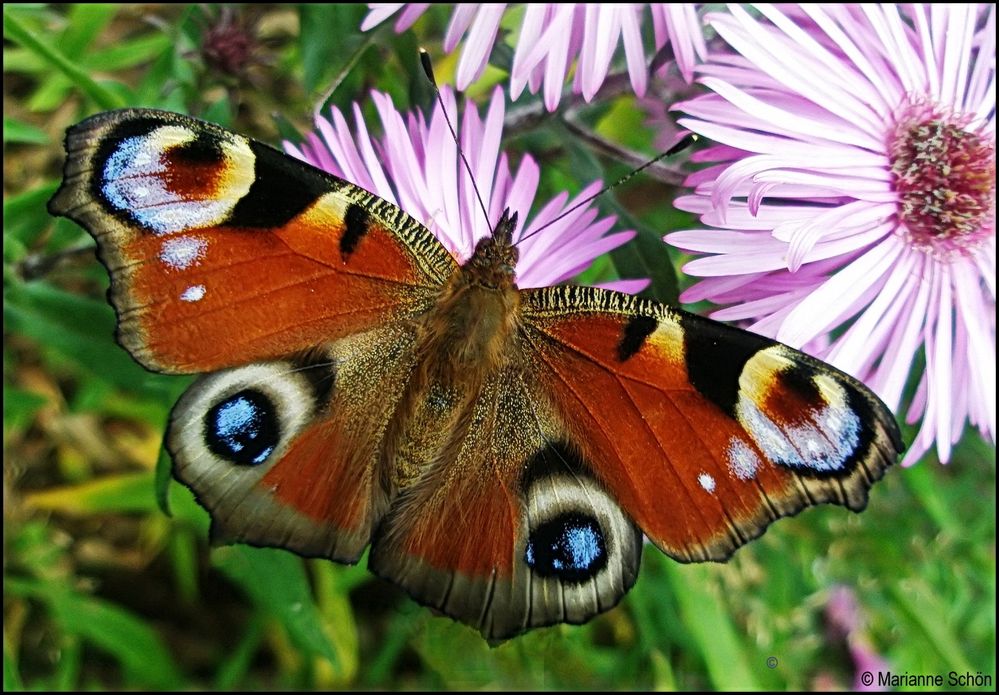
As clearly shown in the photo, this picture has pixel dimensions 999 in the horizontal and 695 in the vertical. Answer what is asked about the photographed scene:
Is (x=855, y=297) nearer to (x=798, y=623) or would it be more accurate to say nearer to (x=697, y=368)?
(x=697, y=368)

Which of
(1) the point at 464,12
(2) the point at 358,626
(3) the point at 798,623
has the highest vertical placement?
(1) the point at 464,12

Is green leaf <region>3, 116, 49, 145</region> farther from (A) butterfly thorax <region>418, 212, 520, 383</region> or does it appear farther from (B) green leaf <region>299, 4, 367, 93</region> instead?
(A) butterfly thorax <region>418, 212, 520, 383</region>

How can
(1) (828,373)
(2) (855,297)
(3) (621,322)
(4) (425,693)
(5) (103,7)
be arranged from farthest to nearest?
(4) (425,693) < (5) (103,7) < (2) (855,297) < (3) (621,322) < (1) (828,373)

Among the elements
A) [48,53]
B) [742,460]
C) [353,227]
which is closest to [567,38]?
[353,227]

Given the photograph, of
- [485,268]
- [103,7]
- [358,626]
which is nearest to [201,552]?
[358,626]

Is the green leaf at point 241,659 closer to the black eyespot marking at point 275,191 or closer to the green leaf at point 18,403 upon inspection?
the green leaf at point 18,403

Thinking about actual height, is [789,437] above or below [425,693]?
above

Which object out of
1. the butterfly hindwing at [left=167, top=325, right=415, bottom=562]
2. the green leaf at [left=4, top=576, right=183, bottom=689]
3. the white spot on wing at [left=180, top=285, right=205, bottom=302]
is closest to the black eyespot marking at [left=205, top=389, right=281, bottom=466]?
the butterfly hindwing at [left=167, top=325, right=415, bottom=562]
